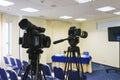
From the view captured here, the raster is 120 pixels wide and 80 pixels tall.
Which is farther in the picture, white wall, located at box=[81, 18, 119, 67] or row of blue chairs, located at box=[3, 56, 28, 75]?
white wall, located at box=[81, 18, 119, 67]

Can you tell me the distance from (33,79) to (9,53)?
632 cm

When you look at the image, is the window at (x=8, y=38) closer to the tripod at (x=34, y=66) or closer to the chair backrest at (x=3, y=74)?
the chair backrest at (x=3, y=74)

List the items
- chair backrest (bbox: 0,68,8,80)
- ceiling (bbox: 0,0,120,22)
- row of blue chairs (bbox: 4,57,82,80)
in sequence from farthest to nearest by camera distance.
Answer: ceiling (bbox: 0,0,120,22)
row of blue chairs (bbox: 4,57,82,80)
chair backrest (bbox: 0,68,8,80)

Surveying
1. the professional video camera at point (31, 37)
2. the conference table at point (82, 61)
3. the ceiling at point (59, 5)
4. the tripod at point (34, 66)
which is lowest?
the conference table at point (82, 61)

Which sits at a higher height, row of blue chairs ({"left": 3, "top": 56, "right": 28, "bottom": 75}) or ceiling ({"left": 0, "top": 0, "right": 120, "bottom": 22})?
ceiling ({"left": 0, "top": 0, "right": 120, "bottom": 22})

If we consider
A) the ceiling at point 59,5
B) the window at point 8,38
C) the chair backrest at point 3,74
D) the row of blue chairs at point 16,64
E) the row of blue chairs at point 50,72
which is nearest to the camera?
the chair backrest at point 3,74

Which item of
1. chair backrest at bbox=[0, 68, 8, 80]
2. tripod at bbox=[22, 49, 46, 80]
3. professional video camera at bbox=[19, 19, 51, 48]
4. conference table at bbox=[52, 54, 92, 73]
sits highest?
professional video camera at bbox=[19, 19, 51, 48]

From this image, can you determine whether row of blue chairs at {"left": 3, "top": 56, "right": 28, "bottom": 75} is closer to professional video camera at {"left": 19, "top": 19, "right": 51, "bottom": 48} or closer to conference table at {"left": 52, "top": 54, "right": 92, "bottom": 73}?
conference table at {"left": 52, "top": 54, "right": 92, "bottom": 73}

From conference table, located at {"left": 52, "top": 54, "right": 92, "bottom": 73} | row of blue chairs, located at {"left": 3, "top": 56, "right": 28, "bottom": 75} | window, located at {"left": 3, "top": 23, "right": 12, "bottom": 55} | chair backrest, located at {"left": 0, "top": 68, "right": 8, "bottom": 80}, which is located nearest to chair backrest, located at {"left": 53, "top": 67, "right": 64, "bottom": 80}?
chair backrest, located at {"left": 0, "top": 68, "right": 8, "bottom": 80}

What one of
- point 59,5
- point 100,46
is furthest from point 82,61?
point 100,46

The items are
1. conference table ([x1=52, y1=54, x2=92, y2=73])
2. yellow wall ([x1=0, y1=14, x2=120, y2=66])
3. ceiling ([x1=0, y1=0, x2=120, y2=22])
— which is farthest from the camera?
yellow wall ([x1=0, y1=14, x2=120, y2=66])

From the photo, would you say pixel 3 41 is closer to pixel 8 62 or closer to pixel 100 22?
pixel 8 62

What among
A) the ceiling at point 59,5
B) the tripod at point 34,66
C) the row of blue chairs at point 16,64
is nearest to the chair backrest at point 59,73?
the row of blue chairs at point 16,64

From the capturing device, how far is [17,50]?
7.88m
